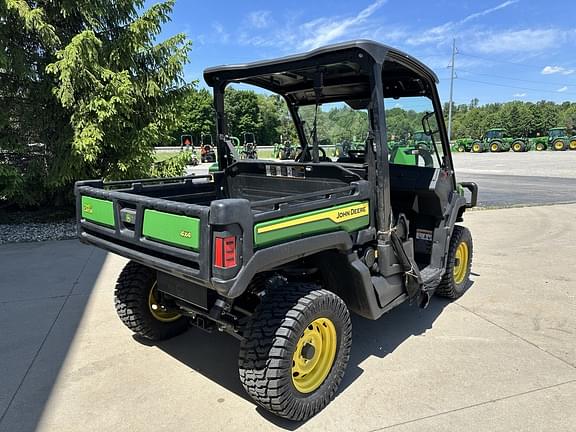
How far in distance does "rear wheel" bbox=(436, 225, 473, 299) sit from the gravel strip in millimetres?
6027

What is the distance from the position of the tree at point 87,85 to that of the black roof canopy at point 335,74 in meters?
4.40

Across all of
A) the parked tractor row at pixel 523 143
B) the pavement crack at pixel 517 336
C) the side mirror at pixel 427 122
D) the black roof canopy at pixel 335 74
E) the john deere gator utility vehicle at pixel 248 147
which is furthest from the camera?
the parked tractor row at pixel 523 143

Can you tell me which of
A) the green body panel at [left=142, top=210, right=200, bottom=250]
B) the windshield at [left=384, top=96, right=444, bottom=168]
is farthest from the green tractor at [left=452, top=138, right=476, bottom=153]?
the green body panel at [left=142, top=210, right=200, bottom=250]

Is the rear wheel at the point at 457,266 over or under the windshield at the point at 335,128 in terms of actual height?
under

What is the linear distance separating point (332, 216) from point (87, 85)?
6335mm

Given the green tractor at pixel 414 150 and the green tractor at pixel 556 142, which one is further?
the green tractor at pixel 556 142

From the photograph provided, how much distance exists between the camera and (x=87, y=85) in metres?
7.23

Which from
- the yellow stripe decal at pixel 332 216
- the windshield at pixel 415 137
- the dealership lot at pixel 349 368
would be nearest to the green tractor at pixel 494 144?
the dealership lot at pixel 349 368

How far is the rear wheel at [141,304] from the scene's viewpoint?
130 inches

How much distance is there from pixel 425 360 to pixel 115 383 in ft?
7.27

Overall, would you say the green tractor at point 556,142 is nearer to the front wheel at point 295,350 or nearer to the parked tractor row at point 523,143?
the parked tractor row at point 523,143

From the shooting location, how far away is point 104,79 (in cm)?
729

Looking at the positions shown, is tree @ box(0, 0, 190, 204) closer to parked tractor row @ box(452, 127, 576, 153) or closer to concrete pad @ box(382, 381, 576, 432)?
concrete pad @ box(382, 381, 576, 432)

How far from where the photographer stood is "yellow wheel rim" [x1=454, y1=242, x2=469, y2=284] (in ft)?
14.6
